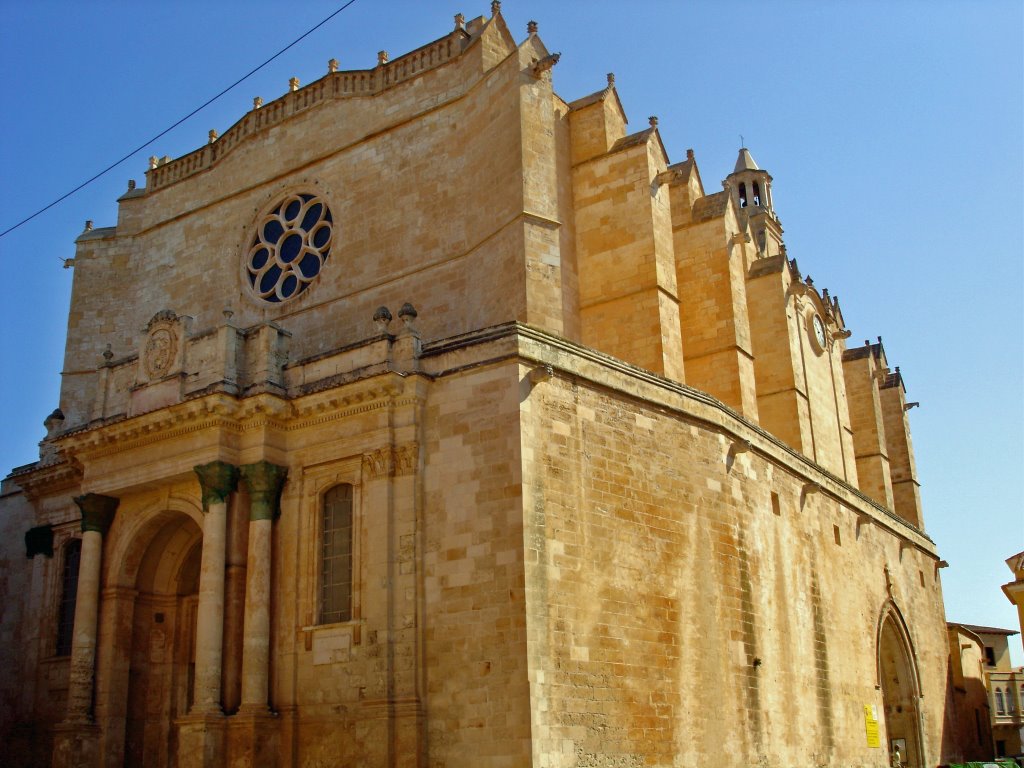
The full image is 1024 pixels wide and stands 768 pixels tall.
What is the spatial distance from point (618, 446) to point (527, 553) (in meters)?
2.51

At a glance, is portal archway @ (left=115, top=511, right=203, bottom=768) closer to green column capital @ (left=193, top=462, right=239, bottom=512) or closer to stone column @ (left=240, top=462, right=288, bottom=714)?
green column capital @ (left=193, top=462, right=239, bottom=512)

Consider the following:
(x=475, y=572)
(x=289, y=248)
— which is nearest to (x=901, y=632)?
(x=475, y=572)

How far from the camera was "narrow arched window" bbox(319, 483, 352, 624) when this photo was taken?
1449 centimetres

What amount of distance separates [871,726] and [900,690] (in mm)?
4080

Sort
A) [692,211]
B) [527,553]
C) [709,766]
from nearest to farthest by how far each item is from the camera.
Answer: [527,553] < [709,766] < [692,211]

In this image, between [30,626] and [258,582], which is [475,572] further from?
[30,626]

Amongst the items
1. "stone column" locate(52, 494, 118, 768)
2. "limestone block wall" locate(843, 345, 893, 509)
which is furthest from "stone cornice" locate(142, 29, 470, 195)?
"limestone block wall" locate(843, 345, 893, 509)

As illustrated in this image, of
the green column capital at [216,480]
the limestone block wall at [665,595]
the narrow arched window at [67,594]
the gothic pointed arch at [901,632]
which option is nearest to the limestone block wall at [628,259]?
the limestone block wall at [665,595]

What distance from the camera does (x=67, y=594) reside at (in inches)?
736

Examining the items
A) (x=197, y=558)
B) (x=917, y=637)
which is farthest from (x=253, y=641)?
(x=917, y=637)

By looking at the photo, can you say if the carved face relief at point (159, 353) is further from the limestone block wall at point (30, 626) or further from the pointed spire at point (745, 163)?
the pointed spire at point (745, 163)

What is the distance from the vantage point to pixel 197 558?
17859 mm

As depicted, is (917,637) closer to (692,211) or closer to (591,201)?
(692,211)

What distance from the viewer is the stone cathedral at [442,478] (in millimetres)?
13500
